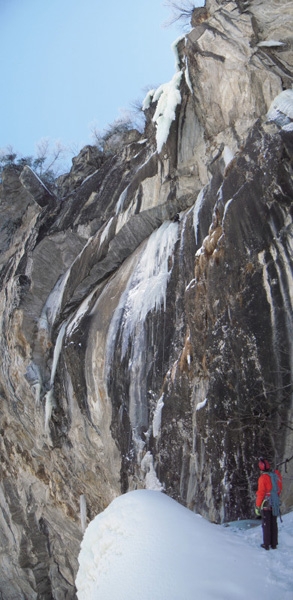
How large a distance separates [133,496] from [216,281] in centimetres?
364

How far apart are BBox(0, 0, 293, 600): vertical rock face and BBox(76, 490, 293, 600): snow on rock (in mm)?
2371

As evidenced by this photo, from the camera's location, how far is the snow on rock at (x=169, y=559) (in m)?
4.08

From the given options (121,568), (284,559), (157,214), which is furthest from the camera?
(157,214)

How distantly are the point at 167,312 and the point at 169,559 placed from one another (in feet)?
18.5

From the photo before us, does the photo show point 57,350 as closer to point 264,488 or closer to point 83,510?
point 83,510

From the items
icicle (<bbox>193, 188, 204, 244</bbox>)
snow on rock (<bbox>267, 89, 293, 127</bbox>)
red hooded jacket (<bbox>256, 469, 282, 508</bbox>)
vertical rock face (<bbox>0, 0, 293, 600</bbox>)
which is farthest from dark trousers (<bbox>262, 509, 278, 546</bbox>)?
snow on rock (<bbox>267, 89, 293, 127</bbox>)

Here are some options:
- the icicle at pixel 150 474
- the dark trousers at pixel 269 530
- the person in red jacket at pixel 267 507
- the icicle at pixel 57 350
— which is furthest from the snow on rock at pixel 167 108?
the dark trousers at pixel 269 530

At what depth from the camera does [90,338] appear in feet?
36.6

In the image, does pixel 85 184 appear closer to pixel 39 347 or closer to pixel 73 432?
pixel 39 347

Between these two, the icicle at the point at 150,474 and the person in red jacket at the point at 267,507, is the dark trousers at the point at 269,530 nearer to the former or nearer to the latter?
the person in red jacket at the point at 267,507

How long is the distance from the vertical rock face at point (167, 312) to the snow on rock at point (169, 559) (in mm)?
2371

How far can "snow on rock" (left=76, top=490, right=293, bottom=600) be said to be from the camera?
13.4ft

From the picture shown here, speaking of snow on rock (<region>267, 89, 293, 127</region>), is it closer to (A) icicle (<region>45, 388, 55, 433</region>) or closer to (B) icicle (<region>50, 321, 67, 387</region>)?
(B) icicle (<region>50, 321, 67, 387</region>)

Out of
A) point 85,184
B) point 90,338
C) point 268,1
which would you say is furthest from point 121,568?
point 85,184
